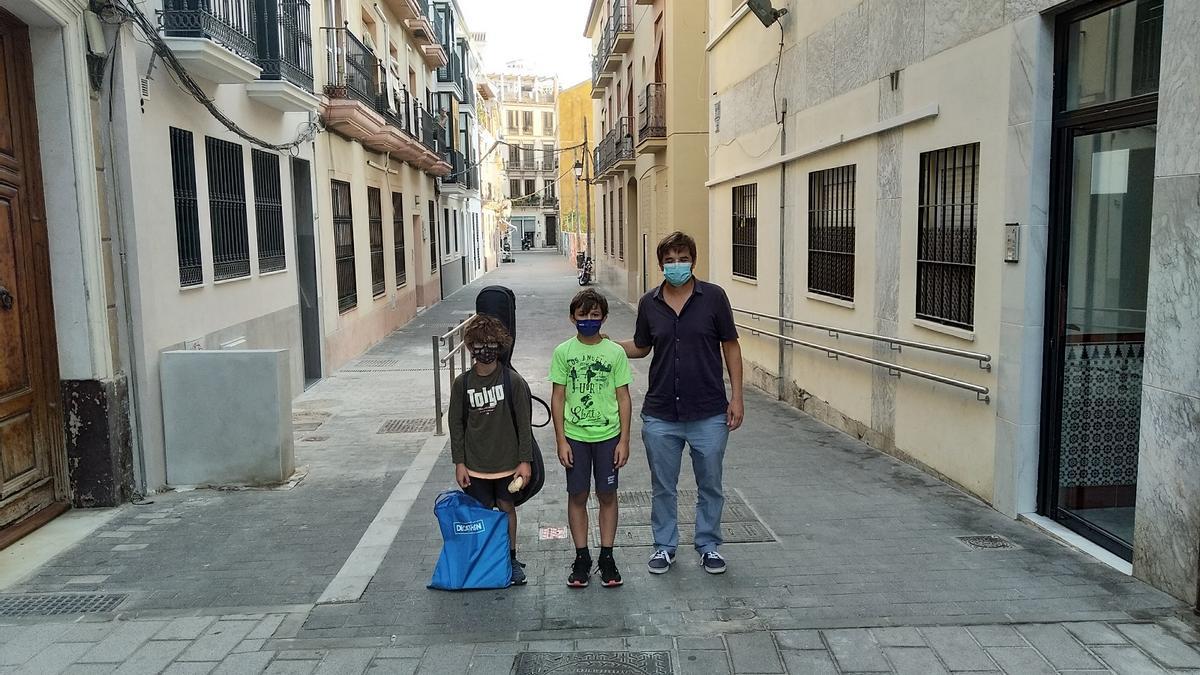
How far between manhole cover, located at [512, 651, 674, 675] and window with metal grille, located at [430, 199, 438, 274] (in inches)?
818

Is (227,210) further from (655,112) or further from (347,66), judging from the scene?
(655,112)

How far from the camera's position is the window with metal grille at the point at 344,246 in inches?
513

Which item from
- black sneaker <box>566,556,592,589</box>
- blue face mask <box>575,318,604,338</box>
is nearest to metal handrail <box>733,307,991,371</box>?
blue face mask <box>575,318,604,338</box>

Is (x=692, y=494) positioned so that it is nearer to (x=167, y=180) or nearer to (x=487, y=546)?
(x=487, y=546)

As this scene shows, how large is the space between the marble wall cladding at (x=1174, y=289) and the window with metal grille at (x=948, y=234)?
68.9 inches

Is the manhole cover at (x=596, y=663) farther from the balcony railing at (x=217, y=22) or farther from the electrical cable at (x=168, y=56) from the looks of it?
the balcony railing at (x=217, y=22)

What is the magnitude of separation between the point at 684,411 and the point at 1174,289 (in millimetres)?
Result: 2405

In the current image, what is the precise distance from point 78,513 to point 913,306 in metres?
6.25

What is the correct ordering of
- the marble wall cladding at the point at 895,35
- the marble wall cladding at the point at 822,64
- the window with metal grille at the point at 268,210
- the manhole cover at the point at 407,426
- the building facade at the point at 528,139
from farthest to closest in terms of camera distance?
the building facade at the point at 528,139, the window with metal grille at the point at 268,210, the manhole cover at the point at 407,426, the marble wall cladding at the point at 822,64, the marble wall cladding at the point at 895,35

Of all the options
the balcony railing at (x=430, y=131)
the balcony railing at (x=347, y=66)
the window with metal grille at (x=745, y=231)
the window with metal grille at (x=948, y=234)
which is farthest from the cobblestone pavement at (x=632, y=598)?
the balcony railing at (x=430, y=131)

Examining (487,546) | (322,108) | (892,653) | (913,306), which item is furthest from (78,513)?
(322,108)

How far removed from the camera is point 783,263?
9984 mm

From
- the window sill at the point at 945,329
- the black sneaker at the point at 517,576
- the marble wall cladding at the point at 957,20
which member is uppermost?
the marble wall cladding at the point at 957,20

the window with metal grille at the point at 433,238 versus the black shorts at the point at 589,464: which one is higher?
the window with metal grille at the point at 433,238
